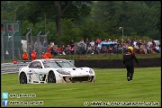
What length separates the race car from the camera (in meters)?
23.4

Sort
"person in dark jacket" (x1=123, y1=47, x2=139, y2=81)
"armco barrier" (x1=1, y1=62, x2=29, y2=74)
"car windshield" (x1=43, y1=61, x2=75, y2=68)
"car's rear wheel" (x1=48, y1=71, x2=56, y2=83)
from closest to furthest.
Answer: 1. "car's rear wheel" (x1=48, y1=71, x2=56, y2=83)
2. "car windshield" (x1=43, y1=61, x2=75, y2=68)
3. "person in dark jacket" (x1=123, y1=47, x2=139, y2=81)
4. "armco barrier" (x1=1, y1=62, x2=29, y2=74)

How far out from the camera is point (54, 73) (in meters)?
23.6

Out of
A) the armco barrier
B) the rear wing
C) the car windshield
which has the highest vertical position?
the car windshield

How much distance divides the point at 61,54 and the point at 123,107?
110 feet

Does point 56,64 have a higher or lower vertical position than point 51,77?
higher

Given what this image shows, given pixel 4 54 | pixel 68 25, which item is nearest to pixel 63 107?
pixel 4 54

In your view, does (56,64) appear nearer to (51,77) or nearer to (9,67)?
(51,77)

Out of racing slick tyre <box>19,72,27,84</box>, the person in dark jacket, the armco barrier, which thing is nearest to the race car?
racing slick tyre <box>19,72,27,84</box>

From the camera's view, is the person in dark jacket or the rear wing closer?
the person in dark jacket

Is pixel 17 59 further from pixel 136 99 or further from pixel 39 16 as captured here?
pixel 39 16

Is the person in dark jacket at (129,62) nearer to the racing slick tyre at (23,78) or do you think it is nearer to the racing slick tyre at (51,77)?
the racing slick tyre at (51,77)

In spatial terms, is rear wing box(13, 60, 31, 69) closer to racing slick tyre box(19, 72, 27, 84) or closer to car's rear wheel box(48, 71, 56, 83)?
racing slick tyre box(19, 72, 27, 84)

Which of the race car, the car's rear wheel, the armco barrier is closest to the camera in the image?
the race car

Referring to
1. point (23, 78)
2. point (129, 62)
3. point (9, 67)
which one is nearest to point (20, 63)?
point (9, 67)
